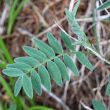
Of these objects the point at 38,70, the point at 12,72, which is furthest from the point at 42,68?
the point at 12,72

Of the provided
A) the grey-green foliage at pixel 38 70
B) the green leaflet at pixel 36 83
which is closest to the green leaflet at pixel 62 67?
the grey-green foliage at pixel 38 70

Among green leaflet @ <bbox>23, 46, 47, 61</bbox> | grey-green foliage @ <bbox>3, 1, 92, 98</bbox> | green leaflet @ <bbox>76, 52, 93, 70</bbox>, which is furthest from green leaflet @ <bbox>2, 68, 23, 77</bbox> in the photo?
green leaflet @ <bbox>76, 52, 93, 70</bbox>

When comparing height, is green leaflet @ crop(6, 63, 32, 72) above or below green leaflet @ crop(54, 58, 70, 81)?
above

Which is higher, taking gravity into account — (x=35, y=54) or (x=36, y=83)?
(x=35, y=54)

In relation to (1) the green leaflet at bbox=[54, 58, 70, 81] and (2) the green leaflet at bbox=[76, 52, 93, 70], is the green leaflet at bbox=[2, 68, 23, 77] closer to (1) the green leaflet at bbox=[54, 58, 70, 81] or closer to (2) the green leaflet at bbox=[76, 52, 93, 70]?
(1) the green leaflet at bbox=[54, 58, 70, 81]

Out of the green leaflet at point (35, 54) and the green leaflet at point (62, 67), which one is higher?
the green leaflet at point (35, 54)

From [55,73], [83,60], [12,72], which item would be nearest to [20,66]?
[12,72]

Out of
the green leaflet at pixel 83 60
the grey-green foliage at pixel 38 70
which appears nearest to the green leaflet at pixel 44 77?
the grey-green foliage at pixel 38 70

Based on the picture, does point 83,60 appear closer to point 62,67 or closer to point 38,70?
point 62,67

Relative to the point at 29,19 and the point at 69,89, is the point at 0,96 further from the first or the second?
the point at 29,19

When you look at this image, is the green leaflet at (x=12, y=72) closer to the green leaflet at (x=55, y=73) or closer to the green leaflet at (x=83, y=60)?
the green leaflet at (x=55, y=73)

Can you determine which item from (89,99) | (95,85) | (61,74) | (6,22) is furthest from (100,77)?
(6,22)
